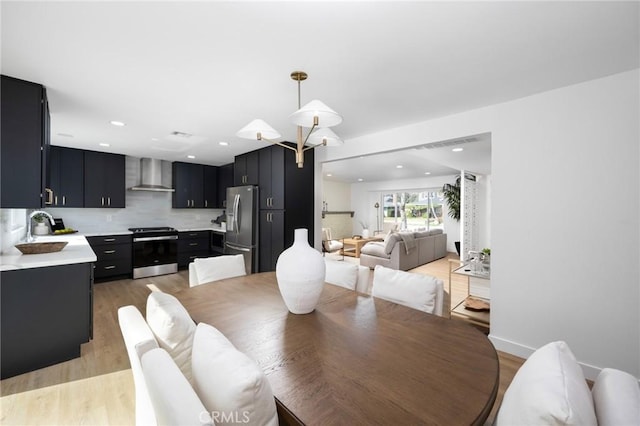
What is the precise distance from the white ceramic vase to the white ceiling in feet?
4.07

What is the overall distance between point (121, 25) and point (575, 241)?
342cm

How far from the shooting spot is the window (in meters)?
9.00

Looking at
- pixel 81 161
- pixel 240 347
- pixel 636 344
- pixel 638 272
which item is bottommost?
pixel 636 344

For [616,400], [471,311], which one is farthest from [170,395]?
[471,311]

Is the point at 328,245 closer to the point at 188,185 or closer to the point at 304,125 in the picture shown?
the point at 188,185

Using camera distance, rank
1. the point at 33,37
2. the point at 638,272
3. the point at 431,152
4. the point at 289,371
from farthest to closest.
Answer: the point at 431,152, the point at 638,272, the point at 33,37, the point at 289,371

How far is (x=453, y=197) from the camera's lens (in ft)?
26.2

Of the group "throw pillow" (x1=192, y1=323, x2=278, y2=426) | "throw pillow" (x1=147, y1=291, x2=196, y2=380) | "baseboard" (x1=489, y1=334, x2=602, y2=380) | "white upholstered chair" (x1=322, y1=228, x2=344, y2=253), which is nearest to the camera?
"throw pillow" (x1=192, y1=323, x2=278, y2=426)

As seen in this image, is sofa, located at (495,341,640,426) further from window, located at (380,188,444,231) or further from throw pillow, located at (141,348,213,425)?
window, located at (380,188,444,231)

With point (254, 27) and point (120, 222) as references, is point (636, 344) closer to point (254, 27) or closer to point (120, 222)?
point (254, 27)

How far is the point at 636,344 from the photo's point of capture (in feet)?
6.56

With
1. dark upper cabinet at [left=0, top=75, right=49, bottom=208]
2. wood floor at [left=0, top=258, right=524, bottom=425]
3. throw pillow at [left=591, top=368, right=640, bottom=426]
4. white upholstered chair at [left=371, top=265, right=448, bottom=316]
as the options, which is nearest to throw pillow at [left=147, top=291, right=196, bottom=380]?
wood floor at [left=0, top=258, right=524, bottom=425]

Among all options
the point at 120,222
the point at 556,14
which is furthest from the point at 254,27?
the point at 120,222

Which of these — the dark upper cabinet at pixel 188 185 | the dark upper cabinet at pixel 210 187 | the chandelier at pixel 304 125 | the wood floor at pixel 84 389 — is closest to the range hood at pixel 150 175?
the dark upper cabinet at pixel 188 185
